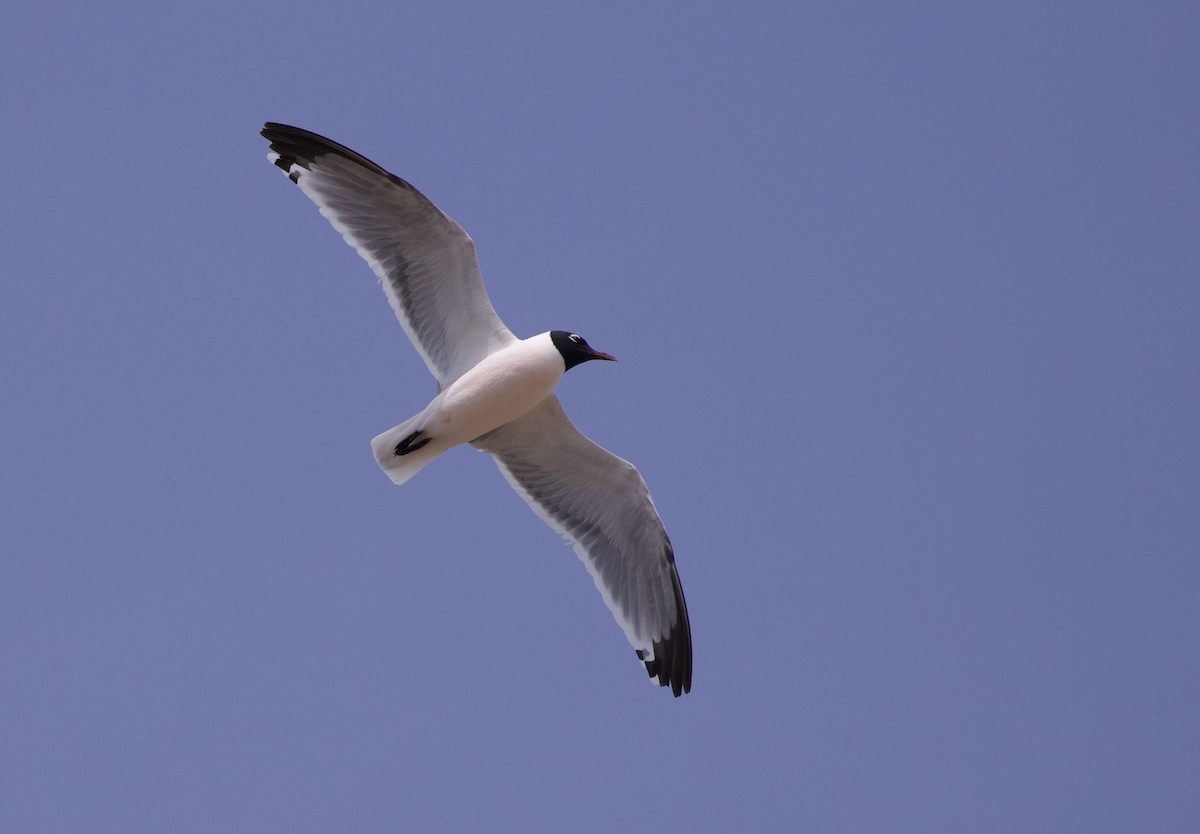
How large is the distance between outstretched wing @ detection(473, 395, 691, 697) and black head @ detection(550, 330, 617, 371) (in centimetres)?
67

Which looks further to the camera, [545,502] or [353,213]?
[545,502]

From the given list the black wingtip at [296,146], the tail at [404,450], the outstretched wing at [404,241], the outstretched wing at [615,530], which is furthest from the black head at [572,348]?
the black wingtip at [296,146]

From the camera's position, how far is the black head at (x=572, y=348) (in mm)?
10391

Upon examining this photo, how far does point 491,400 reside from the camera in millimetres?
10203

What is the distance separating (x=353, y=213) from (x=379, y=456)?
160 centimetres

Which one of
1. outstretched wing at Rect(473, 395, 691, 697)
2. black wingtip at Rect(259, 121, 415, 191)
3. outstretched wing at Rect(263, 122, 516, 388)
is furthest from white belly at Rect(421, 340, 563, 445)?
black wingtip at Rect(259, 121, 415, 191)

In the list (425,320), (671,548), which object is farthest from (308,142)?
(671,548)

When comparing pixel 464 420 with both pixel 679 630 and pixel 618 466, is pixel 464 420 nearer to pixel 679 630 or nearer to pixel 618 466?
pixel 618 466

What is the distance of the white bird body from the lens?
33.4ft

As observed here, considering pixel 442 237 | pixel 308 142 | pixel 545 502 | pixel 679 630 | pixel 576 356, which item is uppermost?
pixel 308 142

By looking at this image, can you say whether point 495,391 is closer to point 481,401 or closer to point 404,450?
point 481,401

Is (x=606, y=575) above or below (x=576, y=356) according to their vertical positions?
below

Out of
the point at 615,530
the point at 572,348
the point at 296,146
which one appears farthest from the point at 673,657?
the point at 296,146

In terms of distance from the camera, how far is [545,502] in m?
11.1
